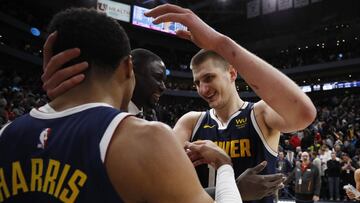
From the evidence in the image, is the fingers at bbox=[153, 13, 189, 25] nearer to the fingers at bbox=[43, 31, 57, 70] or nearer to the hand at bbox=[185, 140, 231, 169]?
the fingers at bbox=[43, 31, 57, 70]

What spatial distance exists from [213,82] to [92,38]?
4.81ft

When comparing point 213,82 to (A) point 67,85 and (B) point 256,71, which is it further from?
(A) point 67,85

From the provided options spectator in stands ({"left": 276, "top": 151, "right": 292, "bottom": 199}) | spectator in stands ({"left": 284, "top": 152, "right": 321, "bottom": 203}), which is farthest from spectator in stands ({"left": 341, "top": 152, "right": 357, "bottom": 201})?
spectator in stands ({"left": 284, "top": 152, "right": 321, "bottom": 203})

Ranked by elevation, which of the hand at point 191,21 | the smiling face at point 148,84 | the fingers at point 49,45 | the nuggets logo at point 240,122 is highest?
the hand at point 191,21

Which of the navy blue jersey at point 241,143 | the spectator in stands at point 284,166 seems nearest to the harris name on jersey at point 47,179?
the navy blue jersey at point 241,143

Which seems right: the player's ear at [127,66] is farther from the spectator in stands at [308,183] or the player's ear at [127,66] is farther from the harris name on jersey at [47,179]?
the spectator in stands at [308,183]

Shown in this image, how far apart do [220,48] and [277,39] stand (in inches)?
1094

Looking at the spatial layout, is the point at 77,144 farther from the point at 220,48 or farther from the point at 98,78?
the point at 220,48

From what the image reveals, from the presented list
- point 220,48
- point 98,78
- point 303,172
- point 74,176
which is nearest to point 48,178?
point 74,176

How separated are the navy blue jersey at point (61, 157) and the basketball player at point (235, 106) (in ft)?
2.01

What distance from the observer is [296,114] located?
1595mm

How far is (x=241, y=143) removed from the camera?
8.31 feet

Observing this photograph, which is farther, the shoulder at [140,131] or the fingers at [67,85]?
the fingers at [67,85]

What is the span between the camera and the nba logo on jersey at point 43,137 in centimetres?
123
